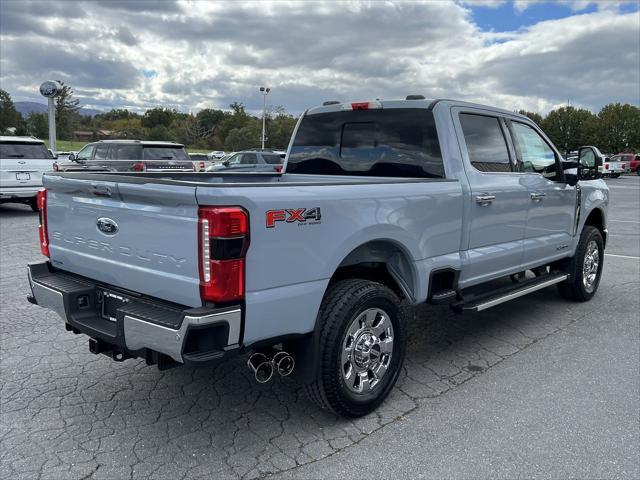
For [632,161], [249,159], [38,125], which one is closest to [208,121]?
[38,125]

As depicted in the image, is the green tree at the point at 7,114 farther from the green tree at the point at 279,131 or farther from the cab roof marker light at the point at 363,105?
the cab roof marker light at the point at 363,105

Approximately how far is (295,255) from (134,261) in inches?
35.7

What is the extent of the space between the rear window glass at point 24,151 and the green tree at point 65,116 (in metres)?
81.2

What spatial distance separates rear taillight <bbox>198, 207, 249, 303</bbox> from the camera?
8.70ft

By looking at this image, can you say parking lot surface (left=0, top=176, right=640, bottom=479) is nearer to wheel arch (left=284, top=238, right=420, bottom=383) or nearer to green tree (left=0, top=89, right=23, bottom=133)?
wheel arch (left=284, top=238, right=420, bottom=383)

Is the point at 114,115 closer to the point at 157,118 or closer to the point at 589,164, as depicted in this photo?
the point at 157,118

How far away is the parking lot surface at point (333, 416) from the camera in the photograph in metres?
3.00

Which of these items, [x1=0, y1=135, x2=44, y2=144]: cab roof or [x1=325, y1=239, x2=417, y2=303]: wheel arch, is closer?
[x1=325, y1=239, x2=417, y2=303]: wheel arch

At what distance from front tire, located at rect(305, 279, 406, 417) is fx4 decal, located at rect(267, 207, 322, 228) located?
1.85 ft

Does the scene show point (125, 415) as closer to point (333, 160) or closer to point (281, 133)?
point (333, 160)

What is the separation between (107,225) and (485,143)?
3139 mm

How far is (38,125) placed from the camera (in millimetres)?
83750

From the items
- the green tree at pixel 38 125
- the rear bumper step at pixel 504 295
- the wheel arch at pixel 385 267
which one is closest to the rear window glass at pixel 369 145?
the wheel arch at pixel 385 267

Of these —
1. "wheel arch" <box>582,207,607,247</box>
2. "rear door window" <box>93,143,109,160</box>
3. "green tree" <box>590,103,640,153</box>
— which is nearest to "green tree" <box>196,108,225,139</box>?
"green tree" <box>590,103,640,153</box>
